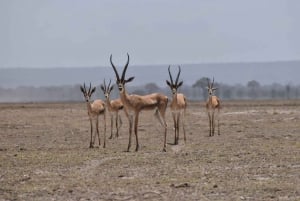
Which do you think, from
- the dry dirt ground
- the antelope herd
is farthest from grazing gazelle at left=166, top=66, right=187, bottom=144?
the dry dirt ground

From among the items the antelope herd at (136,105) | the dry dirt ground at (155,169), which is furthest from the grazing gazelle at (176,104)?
the dry dirt ground at (155,169)

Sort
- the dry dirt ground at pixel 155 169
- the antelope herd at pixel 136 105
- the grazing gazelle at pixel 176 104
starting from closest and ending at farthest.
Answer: the dry dirt ground at pixel 155 169 < the antelope herd at pixel 136 105 < the grazing gazelle at pixel 176 104

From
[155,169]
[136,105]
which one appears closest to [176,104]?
[136,105]

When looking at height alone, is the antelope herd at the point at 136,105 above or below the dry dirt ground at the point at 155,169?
above

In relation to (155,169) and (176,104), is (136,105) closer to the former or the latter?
(176,104)

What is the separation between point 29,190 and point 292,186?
5.56 m

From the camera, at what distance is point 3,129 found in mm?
36531

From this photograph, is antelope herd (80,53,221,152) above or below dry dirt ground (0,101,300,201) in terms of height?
above

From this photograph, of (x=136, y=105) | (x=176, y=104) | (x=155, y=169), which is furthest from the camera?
(x=176, y=104)

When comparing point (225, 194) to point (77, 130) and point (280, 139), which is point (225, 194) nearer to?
point (280, 139)

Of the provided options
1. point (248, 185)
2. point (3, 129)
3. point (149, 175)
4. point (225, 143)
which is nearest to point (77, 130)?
point (3, 129)

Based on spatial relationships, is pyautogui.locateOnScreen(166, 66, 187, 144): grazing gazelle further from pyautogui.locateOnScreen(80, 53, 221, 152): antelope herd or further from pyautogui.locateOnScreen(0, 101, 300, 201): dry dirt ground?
pyautogui.locateOnScreen(0, 101, 300, 201): dry dirt ground

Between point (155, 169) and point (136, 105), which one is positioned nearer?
point (155, 169)

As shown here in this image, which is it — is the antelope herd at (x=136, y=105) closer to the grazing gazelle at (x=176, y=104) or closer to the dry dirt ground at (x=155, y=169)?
the grazing gazelle at (x=176, y=104)
